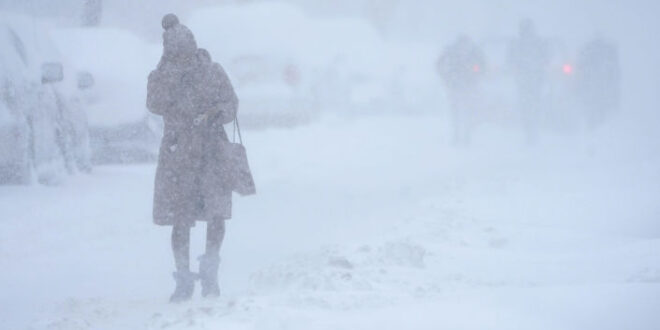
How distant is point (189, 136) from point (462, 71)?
11.3 metres

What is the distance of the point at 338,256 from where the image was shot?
5.91 metres

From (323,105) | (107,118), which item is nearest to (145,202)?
(107,118)

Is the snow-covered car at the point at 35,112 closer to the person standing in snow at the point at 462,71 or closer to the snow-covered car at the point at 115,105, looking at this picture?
the snow-covered car at the point at 115,105

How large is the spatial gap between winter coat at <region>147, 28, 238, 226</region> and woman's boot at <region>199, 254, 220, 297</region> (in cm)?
28

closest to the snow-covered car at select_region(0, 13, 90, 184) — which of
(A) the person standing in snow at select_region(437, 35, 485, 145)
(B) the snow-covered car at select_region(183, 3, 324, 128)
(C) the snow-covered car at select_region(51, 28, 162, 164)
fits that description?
(C) the snow-covered car at select_region(51, 28, 162, 164)

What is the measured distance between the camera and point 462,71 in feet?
53.2

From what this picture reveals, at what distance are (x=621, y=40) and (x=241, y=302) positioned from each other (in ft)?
112

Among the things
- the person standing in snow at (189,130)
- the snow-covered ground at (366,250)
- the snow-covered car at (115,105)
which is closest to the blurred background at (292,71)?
the snow-covered car at (115,105)

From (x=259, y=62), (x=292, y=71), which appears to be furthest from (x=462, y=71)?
(x=259, y=62)

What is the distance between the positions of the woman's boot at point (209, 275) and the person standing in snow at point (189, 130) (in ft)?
0.77

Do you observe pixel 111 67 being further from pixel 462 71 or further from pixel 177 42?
pixel 177 42

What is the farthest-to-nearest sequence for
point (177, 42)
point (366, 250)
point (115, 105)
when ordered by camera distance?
point (115, 105) < point (366, 250) < point (177, 42)

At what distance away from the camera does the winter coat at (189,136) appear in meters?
5.35

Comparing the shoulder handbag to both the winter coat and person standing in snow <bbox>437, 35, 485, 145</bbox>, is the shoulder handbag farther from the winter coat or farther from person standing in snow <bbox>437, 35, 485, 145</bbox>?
person standing in snow <bbox>437, 35, 485, 145</bbox>
